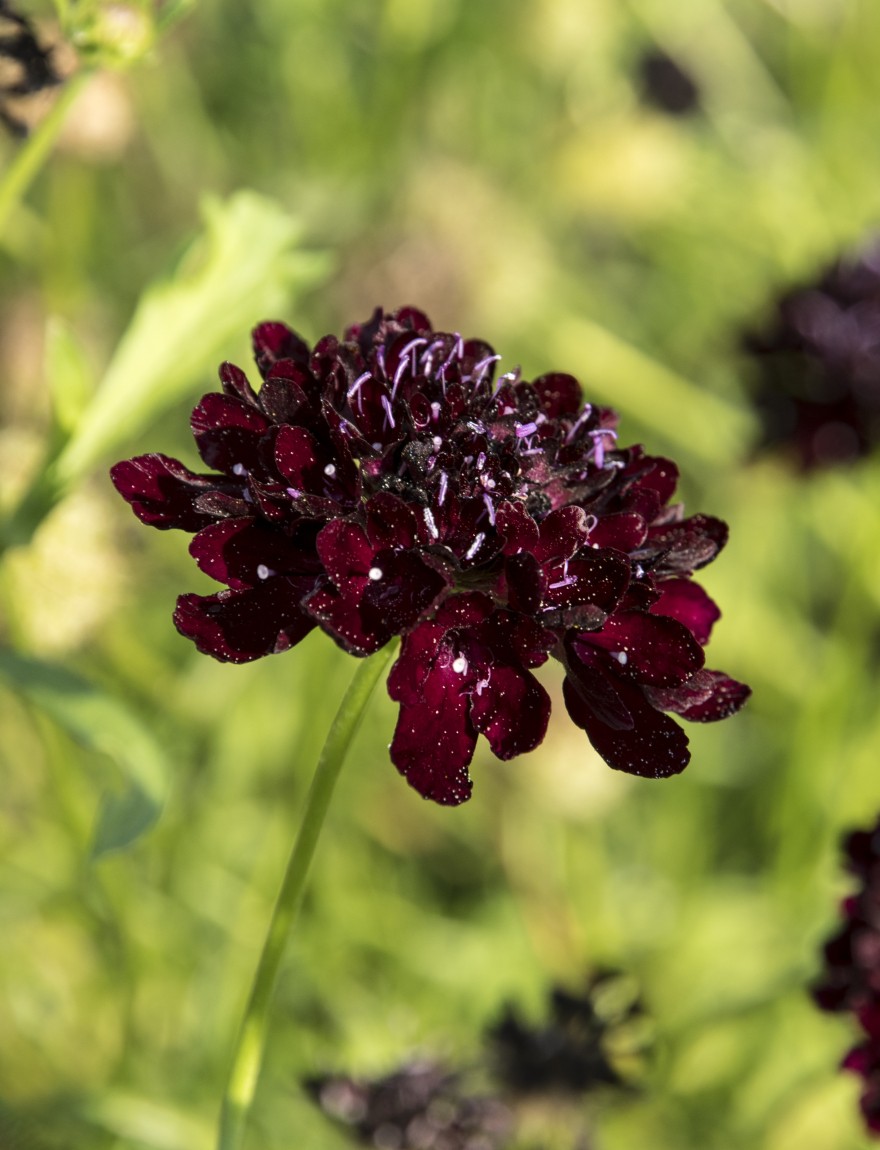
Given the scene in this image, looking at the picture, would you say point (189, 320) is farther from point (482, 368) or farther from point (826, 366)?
point (826, 366)

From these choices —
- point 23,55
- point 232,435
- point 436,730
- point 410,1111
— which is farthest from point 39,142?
point 410,1111

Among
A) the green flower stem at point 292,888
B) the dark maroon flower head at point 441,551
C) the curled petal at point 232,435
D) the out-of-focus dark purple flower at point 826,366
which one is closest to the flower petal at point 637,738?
the dark maroon flower head at point 441,551

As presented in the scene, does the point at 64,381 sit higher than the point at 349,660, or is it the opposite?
the point at 349,660

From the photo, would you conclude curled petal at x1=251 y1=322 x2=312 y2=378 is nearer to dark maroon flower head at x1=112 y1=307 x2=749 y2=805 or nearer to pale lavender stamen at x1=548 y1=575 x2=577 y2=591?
dark maroon flower head at x1=112 y1=307 x2=749 y2=805

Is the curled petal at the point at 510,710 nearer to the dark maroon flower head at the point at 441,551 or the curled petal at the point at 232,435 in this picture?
the dark maroon flower head at the point at 441,551

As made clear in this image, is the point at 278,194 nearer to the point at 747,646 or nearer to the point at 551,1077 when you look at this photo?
the point at 747,646

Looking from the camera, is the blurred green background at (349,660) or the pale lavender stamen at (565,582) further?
the blurred green background at (349,660)
